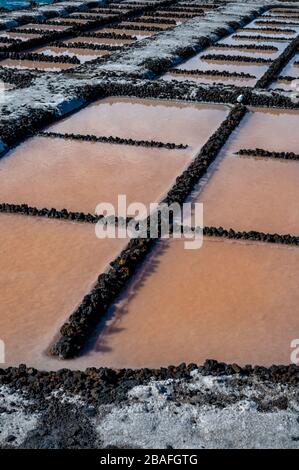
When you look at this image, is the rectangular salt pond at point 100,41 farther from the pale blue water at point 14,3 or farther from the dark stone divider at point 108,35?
the pale blue water at point 14,3

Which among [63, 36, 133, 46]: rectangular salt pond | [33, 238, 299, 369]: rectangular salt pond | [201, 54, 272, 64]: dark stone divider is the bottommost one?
[33, 238, 299, 369]: rectangular salt pond

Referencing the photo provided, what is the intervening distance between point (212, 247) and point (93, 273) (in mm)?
1157

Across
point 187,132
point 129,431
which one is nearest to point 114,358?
point 129,431


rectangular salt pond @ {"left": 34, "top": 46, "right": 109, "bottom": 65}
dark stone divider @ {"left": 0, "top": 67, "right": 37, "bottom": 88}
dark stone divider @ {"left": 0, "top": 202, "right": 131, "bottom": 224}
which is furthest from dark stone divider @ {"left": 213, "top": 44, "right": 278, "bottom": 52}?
dark stone divider @ {"left": 0, "top": 202, "right": 131, "bottom": 224}

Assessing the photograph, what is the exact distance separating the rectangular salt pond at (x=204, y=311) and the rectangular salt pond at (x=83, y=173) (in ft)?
4.16

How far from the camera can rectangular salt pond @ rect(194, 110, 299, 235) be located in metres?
6.32

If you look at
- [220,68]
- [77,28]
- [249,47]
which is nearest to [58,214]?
[220,68]

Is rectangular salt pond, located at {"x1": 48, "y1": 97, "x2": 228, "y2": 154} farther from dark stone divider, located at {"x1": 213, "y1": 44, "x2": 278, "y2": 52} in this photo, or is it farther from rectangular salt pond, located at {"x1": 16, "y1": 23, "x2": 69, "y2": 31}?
rectangular salt pond, located at {"x1": 16, "y1": 23, "x2": 69, "y2": 31}

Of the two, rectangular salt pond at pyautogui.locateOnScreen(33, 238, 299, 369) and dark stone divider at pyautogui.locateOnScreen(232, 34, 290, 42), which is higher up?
dark stone divider at pyautogui.locateOnScreen(232, 34, 290, 42)

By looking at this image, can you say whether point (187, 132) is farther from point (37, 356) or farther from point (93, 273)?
point (37, 356)

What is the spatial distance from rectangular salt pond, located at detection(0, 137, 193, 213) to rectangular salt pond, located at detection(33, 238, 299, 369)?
127 centimetres

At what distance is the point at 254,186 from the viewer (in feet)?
23.4

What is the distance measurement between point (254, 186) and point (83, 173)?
1926 mm

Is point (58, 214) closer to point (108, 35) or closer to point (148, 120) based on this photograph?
point (148, 120)
